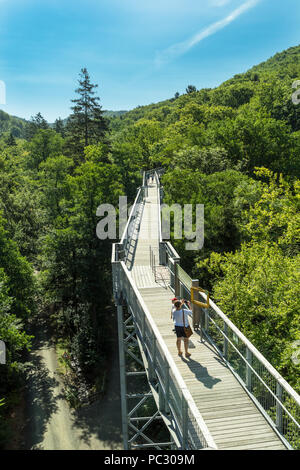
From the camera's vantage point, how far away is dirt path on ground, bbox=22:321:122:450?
20.4 metres

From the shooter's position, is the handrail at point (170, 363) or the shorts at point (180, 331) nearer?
the handrail at point (170, 363)

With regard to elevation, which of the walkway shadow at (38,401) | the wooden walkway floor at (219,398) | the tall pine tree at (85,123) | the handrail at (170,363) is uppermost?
the tall pine tree at (85,123)

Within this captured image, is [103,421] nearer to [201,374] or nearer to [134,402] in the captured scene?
[134,402]

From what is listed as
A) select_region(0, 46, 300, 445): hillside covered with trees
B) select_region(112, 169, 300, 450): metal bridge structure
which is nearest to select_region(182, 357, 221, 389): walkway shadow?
select_region(112, 169, 300, 450): metal bridge structure

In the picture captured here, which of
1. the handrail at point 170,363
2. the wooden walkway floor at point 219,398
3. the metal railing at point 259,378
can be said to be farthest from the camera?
the metal railing at point 259,378

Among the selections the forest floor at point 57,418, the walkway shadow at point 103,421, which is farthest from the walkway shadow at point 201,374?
the walkway shadow at point 103,421

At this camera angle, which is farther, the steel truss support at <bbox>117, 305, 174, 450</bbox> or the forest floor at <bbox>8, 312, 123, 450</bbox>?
the forest floor at <bbox>8, 312, 123, 450</bbox>

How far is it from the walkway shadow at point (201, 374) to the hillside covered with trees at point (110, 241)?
2790 mm

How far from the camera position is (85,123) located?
131ft

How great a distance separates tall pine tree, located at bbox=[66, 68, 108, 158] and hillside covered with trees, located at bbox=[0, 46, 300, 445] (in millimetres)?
122

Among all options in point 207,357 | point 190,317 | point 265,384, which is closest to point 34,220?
point 190,317

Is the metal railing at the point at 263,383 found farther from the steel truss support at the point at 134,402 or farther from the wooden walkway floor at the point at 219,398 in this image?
the steel truss support at the point at 134,402

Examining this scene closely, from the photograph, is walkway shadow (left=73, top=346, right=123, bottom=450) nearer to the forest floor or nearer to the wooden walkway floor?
the forest floor

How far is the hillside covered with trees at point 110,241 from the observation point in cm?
1323
